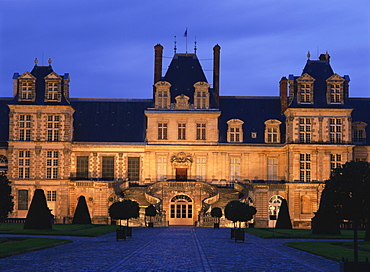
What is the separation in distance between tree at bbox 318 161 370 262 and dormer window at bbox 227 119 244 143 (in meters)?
40.6

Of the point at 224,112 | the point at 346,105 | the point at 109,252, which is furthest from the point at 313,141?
the point at 109,252

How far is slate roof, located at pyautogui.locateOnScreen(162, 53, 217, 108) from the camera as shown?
62.3 meters

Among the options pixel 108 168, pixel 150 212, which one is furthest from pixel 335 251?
pixel 108 168

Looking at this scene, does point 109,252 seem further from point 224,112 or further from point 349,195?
point 224,112

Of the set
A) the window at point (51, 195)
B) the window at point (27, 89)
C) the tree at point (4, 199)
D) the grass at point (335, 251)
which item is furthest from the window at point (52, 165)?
the grass at point (335, 251)

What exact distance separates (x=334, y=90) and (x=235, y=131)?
32.8ft

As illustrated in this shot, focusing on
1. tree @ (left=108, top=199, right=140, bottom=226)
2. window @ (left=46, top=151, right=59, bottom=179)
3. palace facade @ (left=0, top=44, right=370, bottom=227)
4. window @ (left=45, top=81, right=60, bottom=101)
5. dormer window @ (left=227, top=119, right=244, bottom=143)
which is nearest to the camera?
tree @ (left=108, top=199, right=140, bottom=226)

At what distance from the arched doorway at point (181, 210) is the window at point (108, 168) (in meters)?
7.41

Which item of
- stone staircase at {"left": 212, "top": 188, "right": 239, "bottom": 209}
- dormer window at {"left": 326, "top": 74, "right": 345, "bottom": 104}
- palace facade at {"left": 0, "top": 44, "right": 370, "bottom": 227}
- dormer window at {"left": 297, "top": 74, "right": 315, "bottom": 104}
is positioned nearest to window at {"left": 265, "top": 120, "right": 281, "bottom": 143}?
palace facade at {"left": 0, "top": 44, "right": 370, "bottom": 227}

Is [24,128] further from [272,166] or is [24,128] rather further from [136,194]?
[272,166]

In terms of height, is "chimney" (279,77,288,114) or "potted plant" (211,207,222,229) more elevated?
"chimney" (279,77,288,114)

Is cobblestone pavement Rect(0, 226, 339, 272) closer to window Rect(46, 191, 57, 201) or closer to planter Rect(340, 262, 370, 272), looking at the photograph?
planter Rect(340, 262, 370, 272)

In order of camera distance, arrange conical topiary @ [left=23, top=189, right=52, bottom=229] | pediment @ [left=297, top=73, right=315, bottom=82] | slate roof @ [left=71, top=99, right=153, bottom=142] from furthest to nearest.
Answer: slate roof @ [left=71, top=99, right=153, bottom=142] < pediment @ [left=297, top=73, right=315, bottom=82] < conical topiary @ [left=23, top=189, right=52, bottom=229]

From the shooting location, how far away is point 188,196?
5719cm
